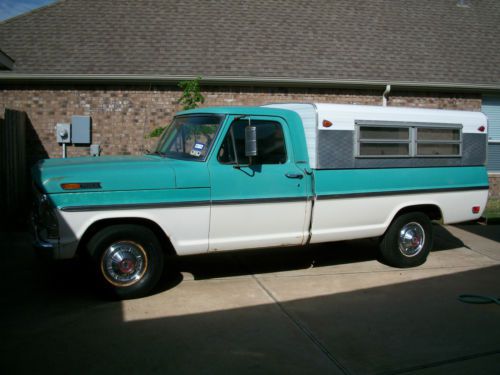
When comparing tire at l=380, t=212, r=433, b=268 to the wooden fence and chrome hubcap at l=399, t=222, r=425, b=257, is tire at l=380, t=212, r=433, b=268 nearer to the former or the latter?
chrome hubcap at l=399, t=222, r=425, b=257

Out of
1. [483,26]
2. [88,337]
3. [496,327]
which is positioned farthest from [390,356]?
[483,26]

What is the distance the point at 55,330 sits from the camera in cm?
465

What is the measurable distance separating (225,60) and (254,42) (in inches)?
47.4

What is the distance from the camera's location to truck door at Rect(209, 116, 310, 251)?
18.6 ft

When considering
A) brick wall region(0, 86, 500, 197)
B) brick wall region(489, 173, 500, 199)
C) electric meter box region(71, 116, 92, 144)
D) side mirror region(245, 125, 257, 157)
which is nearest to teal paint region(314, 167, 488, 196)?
side mirror region(245, 125, 257, 157)

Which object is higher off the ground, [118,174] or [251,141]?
[251,141]

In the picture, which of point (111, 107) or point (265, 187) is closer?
point (265, 187)

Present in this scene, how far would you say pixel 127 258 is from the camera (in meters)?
5.39

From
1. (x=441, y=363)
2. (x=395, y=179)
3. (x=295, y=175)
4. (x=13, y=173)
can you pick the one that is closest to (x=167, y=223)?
(x=295, y=175)

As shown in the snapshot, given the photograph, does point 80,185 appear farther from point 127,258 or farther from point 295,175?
point 295,175

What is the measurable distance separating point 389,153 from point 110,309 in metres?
3.95

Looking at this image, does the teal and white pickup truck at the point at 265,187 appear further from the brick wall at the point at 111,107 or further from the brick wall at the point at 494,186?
the brick wall at the point at 494,186

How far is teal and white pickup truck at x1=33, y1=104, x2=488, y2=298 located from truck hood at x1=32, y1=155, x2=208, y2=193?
1 cm

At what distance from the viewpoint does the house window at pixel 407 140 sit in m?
6.58
